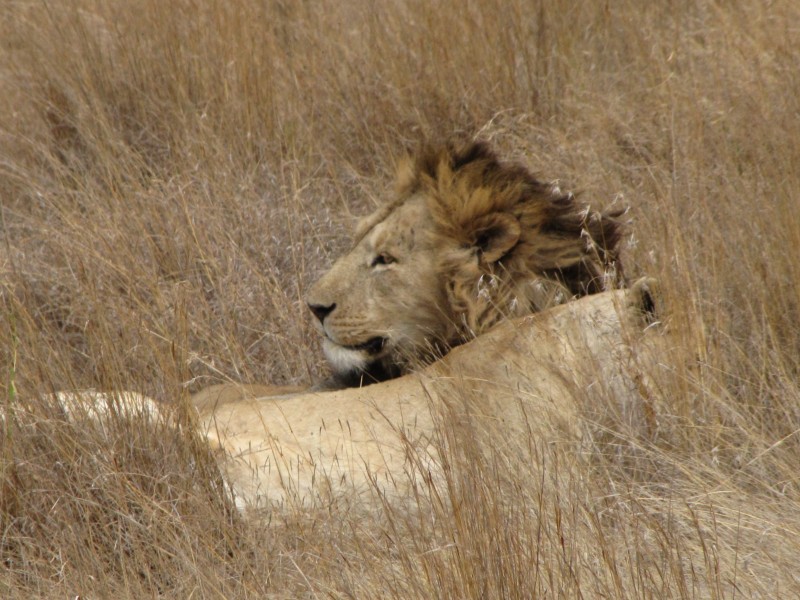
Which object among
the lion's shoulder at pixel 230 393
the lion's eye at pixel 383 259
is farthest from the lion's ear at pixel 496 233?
the lion's shoulder at pixel 230 393

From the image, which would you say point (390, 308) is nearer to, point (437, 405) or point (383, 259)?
point (383, 259)

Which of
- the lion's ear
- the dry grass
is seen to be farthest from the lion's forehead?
the dry grass

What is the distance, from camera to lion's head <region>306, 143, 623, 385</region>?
3.64 metres

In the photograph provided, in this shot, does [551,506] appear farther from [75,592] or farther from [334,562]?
[75,592]

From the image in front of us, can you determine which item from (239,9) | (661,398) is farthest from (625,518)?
(239,9)

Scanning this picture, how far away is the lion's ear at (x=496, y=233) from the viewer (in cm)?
363

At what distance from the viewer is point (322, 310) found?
12.3 feet

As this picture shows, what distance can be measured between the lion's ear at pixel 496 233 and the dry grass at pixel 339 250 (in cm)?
46

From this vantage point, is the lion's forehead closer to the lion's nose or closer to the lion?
the lion

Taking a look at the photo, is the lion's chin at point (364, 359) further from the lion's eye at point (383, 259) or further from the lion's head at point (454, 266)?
the lion's eye at point (383, 259)

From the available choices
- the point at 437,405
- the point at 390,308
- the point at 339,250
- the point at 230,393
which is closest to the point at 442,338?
the point at 390,308

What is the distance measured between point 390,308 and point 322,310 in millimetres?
222

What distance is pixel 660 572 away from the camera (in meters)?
2.30

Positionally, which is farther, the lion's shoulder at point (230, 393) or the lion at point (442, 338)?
the lion's shoulder at point (230, 393)
